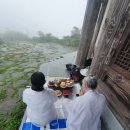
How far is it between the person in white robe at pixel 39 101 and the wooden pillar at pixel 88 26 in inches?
90.0

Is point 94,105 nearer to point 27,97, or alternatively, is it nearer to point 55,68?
point 27,97

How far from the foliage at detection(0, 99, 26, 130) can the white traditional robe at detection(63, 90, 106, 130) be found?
150cm

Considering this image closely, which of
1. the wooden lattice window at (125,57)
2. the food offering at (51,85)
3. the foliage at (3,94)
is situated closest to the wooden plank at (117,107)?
the wooden lattice window at (125,57)

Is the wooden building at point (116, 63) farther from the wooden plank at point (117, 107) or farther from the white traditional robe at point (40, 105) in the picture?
the white traditional robe at point (40, 105)

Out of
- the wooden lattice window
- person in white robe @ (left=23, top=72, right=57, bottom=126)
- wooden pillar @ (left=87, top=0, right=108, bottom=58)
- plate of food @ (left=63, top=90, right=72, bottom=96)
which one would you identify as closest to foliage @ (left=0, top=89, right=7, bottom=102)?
person in white robe @ (left=23, top=72, right=57, bottom=126)

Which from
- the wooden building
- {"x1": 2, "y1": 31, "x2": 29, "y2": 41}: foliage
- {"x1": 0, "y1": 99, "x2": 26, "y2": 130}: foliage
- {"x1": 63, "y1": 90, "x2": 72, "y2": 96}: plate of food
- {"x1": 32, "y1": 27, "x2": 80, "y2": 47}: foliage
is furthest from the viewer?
{"x1": 2, "y1": 31, "x2": 29, "y2": 41}: foliage

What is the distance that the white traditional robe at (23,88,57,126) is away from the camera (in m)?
2.55

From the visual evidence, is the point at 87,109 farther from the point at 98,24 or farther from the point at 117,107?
the point at 98,24

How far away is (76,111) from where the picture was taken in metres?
2.44

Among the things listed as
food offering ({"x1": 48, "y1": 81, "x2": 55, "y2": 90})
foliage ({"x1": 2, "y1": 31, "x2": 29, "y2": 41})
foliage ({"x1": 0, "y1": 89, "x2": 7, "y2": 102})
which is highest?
food offering ({"x1": 48, "y1": 81, "x2": 55, "y2": 90})

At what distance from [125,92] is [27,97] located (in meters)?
1.70

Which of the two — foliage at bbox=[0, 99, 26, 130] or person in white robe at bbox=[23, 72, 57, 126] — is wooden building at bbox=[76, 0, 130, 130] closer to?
person in white robe at bbox=[23, 72, 57, 126]

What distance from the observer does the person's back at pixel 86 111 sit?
2.38 metres

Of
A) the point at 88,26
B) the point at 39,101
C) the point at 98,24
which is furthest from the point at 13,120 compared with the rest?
the point at 98,24
